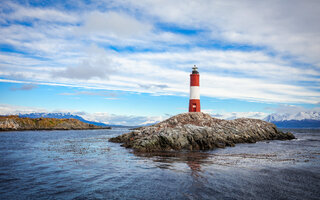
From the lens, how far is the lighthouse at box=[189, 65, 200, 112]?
55.4 meters

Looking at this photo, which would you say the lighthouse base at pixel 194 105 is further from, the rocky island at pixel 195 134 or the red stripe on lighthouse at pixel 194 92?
the rocky island at pixel 195 134

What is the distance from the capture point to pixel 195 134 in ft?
111

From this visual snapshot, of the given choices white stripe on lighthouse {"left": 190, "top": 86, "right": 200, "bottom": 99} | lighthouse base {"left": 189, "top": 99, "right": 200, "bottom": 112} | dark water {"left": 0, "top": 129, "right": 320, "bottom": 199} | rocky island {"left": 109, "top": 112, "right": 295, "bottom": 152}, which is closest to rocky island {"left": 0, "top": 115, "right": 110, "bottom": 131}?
rocky island {"left": 109, "top": 112, "right": 295, "bottom": 152}

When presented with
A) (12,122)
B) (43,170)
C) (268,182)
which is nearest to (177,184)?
(268,182)

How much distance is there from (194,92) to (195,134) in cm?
2301

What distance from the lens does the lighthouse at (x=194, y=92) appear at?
182ft

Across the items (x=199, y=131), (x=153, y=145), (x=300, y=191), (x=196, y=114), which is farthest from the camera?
(x=196, y=114)

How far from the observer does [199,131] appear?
116 feet

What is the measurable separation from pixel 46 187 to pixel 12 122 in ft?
340

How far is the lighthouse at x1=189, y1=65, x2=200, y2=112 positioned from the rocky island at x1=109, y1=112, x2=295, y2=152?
8.42 feet

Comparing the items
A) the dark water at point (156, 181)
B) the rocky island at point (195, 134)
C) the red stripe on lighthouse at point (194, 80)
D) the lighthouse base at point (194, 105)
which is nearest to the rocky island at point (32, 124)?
the rocky island at point (195, 134)

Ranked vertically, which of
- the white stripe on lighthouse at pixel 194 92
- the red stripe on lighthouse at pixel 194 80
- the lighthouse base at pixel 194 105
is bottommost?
the lighthouse base at pixel 194 105

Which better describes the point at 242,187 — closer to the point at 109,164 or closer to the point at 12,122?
the point at 109,164

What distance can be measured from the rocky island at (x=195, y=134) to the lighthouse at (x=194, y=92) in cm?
257
